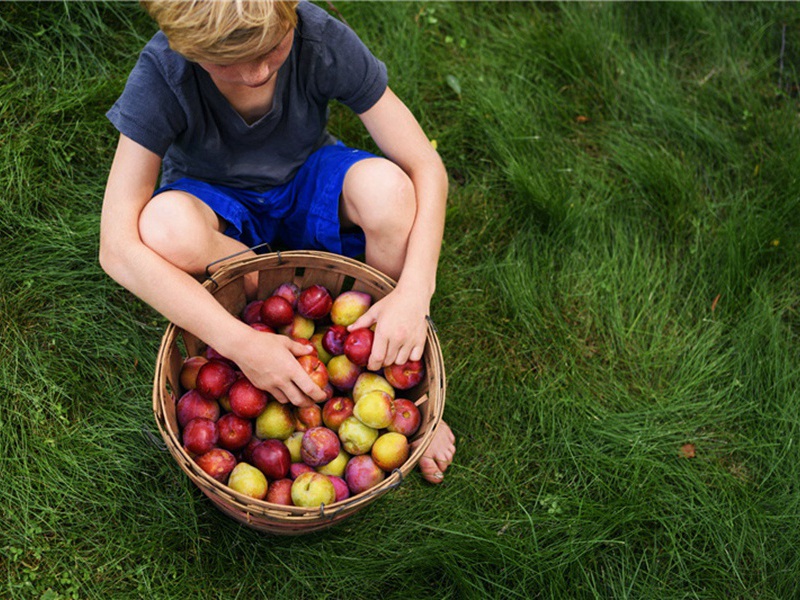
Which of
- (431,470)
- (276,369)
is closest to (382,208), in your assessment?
(276,369)

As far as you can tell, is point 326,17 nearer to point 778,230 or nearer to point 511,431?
point 511,431

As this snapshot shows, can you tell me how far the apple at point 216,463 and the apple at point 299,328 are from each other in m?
0.43

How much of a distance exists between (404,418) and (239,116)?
3.15 feet

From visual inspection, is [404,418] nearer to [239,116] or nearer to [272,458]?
[272,458]

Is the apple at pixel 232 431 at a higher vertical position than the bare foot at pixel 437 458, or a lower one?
higher

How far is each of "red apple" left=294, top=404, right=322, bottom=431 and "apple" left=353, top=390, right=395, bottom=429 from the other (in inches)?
5.7

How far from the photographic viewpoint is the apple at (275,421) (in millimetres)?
2094

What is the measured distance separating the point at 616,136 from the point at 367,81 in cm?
137

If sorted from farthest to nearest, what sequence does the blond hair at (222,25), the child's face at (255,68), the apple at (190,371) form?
1. the apple at (190,371)
2. the child's face at (255,68)
3. the blond hair at (222,25)

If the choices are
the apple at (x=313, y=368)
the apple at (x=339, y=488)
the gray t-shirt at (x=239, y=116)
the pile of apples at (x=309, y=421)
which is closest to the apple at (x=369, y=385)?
the pile of apples at (x=309, y=421)

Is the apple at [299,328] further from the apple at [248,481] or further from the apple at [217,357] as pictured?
the apple at [248,481]

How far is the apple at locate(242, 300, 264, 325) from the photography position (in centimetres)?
231

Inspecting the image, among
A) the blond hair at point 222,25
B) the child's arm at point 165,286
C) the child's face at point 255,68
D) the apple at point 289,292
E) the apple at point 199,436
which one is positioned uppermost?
the blond hair at point 222,25

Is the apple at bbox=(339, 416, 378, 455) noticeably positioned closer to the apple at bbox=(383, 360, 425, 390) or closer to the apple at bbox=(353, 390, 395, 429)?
the apple at bbox=(353, 390, 395, 429)
